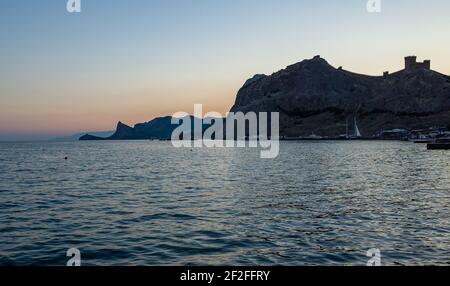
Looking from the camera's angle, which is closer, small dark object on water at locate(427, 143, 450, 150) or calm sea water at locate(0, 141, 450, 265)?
calm sea water at locate(0, 141, 450, 265)

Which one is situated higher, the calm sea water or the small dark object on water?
the small dark object on water

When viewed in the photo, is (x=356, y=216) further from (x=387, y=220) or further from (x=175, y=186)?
(x=175, y=186)

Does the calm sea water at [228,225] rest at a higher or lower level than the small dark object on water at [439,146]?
lower

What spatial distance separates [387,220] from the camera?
2648 cm

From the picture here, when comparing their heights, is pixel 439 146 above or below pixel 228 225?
above

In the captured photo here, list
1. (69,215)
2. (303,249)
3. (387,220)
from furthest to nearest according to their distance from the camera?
(69,215) → (387,220) → (303,249)

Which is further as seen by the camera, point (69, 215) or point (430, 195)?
point (430, 195)

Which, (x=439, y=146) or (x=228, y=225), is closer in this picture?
(x=228, y=225)

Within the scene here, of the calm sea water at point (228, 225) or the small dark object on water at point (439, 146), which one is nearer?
the calm sea water at point (228, 225)

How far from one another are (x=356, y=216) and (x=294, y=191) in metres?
14.6
